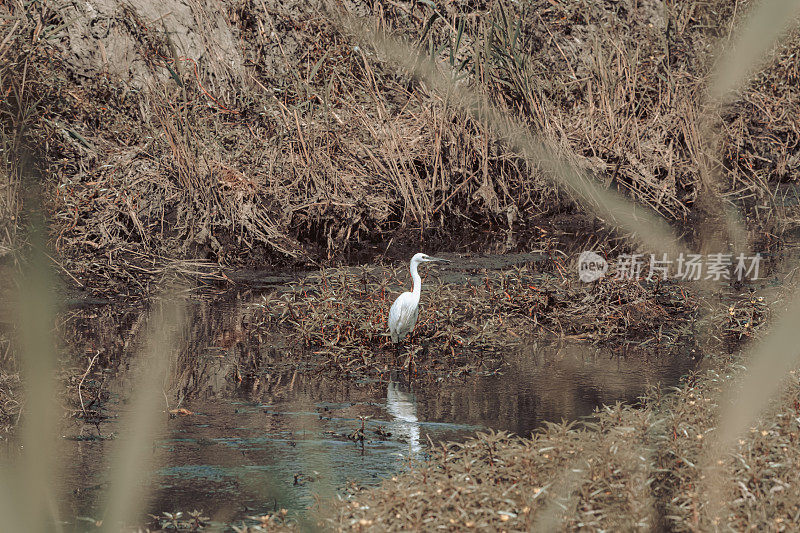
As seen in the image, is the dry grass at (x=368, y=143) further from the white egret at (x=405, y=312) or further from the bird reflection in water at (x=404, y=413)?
the bird reflection in water at (x=404, y=413)

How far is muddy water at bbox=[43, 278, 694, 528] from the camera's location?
4230 millimetres

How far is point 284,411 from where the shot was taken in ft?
17.5

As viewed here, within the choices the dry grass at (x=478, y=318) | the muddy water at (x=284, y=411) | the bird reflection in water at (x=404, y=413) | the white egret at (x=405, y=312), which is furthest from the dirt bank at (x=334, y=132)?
the bird reflection in water at (x=404, y=413)

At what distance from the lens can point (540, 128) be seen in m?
9.21

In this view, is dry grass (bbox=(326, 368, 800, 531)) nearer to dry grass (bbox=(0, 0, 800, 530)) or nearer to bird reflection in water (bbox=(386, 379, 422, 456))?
bird reflection in water (bbox=(386, 379, 422, 456))

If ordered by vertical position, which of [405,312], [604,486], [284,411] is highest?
[405,312]

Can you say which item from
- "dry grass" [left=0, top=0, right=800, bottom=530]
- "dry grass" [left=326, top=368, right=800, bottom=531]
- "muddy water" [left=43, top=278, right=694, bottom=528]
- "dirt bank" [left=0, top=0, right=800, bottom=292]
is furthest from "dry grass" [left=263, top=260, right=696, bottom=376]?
"dry grass" [left=326, top=368, right=800, bottom=531]

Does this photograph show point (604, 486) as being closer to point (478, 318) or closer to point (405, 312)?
point (405, 312)

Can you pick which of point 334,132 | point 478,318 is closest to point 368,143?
point 334,132

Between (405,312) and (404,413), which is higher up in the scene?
(405,312)

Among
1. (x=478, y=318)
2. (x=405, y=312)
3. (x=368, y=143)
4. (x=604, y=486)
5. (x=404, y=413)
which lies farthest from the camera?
(x=368, y=143)

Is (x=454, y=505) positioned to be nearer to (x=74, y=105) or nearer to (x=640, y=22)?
(x=74, y=105)

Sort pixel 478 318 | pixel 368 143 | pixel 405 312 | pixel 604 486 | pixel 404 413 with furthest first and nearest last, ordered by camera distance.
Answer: pixel 368 143 < pixel 478 318 < pixel 405 312 < pixel 404 413 < pixel 604 486

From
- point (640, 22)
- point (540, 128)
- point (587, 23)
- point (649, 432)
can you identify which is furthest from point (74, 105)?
point (649, 432)
